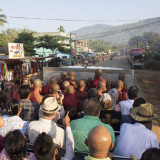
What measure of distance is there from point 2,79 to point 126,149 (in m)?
10.1

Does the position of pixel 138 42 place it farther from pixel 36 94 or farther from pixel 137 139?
pixel 137 139

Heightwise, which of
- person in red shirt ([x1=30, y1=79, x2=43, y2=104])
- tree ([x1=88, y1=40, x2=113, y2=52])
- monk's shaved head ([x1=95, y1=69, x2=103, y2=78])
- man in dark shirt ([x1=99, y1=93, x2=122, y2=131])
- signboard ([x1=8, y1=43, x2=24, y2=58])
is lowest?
man in dark shirt ([x1=99, y1=93, x2=122, y2=131])

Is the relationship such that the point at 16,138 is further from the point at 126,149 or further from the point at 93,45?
the point at 93,45

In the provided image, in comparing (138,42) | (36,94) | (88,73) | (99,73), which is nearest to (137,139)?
(36,94)

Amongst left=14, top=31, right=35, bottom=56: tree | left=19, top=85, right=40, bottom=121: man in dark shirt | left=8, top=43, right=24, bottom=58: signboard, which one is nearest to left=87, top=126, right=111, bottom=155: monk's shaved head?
left=19, top=85, right=40, bottom=121: man in dark shirt

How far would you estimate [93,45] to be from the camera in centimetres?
14750

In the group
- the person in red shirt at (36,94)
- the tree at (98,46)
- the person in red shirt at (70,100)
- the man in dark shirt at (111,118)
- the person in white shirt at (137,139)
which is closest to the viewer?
the person in white shirt at (137,139)

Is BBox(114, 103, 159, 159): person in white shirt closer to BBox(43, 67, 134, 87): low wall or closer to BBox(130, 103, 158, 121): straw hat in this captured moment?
BBox(130, 103, 158, 121): straw hat

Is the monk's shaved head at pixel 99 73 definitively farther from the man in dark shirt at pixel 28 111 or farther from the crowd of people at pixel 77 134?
the man in dark shirt at pixel 28 111

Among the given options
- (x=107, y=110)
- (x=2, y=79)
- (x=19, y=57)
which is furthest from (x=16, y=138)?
(x=19, y=57)

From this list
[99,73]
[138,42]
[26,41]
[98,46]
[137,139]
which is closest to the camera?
[137,139]

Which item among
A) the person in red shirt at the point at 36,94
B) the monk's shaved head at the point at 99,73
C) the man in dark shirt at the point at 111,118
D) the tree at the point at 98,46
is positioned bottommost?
the man in dark shirt at the point at 111,118

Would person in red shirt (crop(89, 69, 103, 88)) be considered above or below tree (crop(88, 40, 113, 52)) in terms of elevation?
below

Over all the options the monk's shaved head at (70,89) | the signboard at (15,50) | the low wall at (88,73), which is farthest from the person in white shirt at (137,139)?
the signboard at (15,50)
